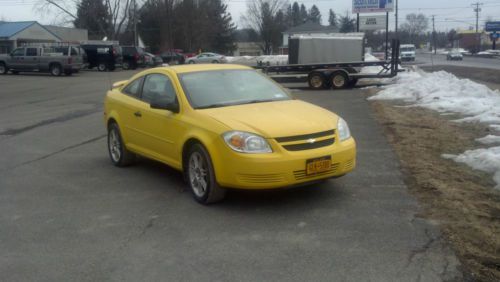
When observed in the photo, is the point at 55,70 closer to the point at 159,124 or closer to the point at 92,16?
the point at 159,124

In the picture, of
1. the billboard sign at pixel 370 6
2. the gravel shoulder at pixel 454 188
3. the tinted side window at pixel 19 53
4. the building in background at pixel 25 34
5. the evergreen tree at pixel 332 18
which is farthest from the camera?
the evergreen tree at pixel 332 18

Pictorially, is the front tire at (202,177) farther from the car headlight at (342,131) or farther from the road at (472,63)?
the road at (472,63)

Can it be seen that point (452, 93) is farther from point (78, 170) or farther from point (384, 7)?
point (384, 7)

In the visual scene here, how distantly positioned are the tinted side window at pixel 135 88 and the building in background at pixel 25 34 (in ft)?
153

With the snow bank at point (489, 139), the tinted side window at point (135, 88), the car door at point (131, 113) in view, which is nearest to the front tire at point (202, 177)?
the car door at point (131, 113)

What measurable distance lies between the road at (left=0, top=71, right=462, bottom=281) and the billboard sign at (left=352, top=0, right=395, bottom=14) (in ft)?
111

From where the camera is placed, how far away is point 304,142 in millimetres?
5605

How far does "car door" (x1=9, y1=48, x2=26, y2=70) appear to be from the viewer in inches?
1403

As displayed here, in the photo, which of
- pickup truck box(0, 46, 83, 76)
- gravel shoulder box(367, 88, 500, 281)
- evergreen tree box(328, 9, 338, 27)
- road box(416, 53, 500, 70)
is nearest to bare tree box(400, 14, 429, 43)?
evergreen tree box(328, 9, 338, 27)

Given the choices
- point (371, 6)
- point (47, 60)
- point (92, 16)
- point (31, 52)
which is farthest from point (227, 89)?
point (92, 16)

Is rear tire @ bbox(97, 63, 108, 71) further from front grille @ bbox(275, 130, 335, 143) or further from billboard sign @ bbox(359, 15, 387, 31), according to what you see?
front grille @ bbox(275, 130, 335, 143)

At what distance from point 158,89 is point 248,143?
210 cm

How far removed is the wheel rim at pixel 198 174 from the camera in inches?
234

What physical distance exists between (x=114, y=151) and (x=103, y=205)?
7.18 ft
